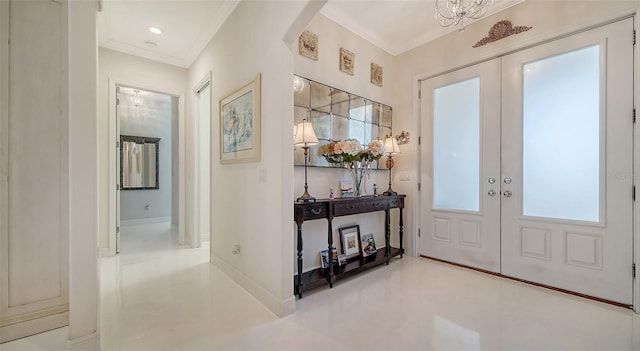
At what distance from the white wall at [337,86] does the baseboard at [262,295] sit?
57 cm

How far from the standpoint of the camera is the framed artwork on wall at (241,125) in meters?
2.36

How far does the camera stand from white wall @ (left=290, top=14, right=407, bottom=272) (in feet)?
9.14

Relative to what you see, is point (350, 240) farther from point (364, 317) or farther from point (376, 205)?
point (364, 317)

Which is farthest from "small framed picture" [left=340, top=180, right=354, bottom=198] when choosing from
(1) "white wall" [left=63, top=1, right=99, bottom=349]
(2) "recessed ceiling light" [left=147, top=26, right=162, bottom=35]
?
(2) "recessed ceiling light" [left=147, top=26, right=162, bottom=35]

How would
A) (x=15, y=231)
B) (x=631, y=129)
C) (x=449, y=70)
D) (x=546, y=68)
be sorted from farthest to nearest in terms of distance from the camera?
1. (x=449, y=70)
2. (x=546, y=68)
3. (x=631, y=129)
4. (x=15, y=231)

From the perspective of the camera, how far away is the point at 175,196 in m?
5.43

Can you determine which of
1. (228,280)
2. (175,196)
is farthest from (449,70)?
(175,196)

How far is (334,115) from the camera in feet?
10.00

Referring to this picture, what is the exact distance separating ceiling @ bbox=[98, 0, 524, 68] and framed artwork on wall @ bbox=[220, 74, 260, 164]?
100 cm

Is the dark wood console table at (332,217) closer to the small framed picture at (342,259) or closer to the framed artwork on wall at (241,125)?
the small framed picture at (342,259)

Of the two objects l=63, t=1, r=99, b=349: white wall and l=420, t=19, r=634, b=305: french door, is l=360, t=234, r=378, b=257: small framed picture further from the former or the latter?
l=63, t=1, r=99, b=349: white wall

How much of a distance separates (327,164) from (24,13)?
8.47ft

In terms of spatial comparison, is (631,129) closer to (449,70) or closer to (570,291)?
(570,291)

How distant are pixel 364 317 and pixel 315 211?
0.93 m
